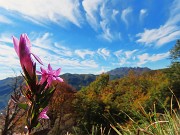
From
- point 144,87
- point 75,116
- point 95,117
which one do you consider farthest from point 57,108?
point 144,87

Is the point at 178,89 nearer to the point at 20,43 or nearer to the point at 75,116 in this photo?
the point at 75,116

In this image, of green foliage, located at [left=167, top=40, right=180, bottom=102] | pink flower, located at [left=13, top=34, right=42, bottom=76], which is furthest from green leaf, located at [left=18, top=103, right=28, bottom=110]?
green foliage, located at [left=167, top=40, right=180, bottom=102]

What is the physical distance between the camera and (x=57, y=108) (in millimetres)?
30922

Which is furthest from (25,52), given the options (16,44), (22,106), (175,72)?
(175,72)

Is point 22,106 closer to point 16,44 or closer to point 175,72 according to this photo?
point 16,44

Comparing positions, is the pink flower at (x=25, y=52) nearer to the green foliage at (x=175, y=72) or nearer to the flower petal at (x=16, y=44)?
the flower petal at (x=16, y=44)

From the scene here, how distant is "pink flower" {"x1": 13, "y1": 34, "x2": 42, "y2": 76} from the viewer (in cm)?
84

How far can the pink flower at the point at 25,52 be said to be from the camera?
33.1 inches

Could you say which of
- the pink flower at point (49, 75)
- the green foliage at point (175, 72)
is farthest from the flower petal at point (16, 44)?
the green foliage at point (175, 72)

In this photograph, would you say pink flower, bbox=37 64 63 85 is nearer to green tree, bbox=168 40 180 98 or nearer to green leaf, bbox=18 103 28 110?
green leaf, bbox=18 103 28 110

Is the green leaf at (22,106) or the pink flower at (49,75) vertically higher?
the pink flower at (49,75)

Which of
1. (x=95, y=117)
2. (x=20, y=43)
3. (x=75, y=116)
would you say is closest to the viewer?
(x=20, y=43)

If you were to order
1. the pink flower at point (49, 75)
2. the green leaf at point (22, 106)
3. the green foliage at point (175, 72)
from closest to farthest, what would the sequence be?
the green leaf at point (22, 106), the pink flower at point (49, 75), the green foliage at point (175, 72)

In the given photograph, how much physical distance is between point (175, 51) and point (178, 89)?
971cm
